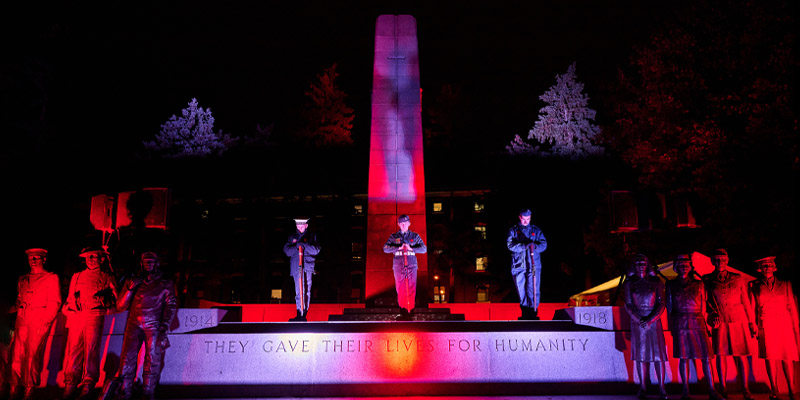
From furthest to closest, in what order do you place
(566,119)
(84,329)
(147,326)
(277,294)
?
(277,294) → (566,119) → (84,329) → (147,326)

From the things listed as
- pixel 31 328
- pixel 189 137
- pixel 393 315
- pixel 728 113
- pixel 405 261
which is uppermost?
pixel 189 137

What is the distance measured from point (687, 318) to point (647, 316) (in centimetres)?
59

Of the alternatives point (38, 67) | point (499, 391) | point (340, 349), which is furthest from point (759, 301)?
point (38, 67)

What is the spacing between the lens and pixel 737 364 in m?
9.12

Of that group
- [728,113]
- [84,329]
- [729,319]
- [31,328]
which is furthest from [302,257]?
[728,113]

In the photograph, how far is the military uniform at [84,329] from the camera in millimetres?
8641

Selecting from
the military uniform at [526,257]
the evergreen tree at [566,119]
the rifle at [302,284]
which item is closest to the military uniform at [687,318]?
the military uniform at [526,257]

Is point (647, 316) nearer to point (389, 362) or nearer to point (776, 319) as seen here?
point (776, 319)

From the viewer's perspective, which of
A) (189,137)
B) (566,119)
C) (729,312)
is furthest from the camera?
(189,137)

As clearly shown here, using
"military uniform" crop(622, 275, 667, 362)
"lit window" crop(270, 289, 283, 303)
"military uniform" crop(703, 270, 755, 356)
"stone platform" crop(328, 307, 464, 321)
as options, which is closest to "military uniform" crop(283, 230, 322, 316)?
"stone platform" crop(328, 307, 464, 321)

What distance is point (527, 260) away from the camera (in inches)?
418

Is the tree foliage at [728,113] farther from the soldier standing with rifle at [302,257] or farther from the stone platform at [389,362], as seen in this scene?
the soldier standing with rifle at [302,257]

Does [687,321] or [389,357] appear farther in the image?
[389,357]

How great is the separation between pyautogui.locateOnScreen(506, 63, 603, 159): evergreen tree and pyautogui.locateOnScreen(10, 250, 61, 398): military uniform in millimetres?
37027
